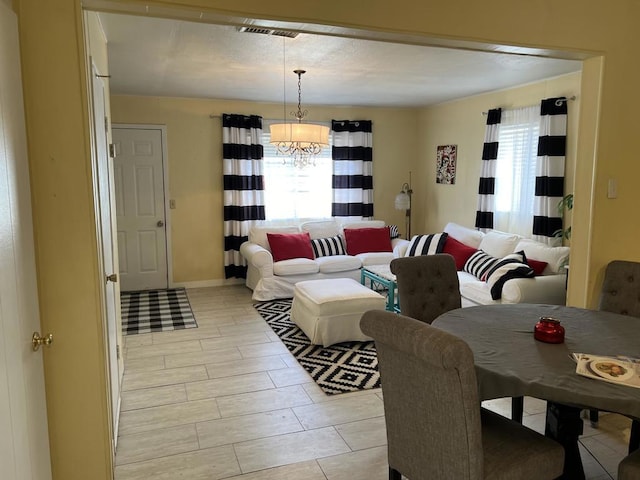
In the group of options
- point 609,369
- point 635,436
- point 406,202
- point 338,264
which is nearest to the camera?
point 609,369

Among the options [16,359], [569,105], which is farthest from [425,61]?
[16,359]

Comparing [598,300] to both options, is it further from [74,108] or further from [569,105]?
[74,108]

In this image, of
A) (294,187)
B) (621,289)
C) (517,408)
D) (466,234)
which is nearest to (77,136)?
(517,408)

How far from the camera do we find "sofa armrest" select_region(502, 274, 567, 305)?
13.4 feet

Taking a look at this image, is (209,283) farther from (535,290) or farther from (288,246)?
(535,290)

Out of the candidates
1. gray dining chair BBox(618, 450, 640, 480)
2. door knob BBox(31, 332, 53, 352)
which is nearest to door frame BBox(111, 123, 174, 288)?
door knob BBox(31, 332, 53, 352)

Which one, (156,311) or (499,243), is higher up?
(499,243)

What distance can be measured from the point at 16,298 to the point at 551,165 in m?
4.72

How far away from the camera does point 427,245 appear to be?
577 centimetres

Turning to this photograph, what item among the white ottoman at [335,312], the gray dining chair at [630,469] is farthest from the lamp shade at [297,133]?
the gray dining chair at [630,469]

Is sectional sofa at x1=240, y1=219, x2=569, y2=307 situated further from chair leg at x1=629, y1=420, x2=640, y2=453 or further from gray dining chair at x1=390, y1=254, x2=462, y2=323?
chair leg at x1=629, y1=420, x2=640, y2=453

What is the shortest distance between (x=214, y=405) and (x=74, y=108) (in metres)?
2.05

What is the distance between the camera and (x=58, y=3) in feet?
5.97

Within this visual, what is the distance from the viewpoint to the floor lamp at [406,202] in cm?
695
